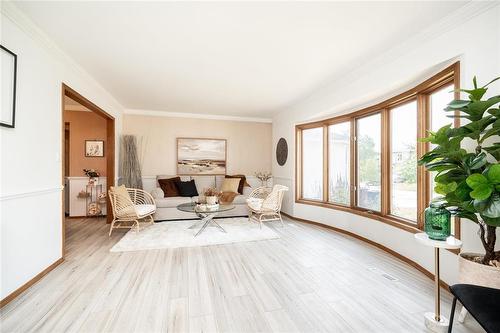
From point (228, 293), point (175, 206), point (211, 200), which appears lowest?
point (228, 293)

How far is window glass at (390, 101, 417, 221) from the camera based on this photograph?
2902 mm

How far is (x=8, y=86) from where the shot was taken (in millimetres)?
1954

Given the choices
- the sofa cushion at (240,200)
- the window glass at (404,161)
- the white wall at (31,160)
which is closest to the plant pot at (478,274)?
the window glass at (404,161)

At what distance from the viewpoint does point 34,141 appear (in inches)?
90.6

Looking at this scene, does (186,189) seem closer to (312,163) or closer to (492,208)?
(312,163)

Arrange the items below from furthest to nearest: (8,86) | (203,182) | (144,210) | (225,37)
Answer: (203,182), (144,210), (225,37), (8,86)

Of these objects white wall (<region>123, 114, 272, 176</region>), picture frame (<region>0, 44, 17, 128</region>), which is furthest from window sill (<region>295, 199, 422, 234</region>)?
picture frame (<region>0, 44, 17, 128</region>)

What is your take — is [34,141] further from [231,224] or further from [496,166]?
[496,166]

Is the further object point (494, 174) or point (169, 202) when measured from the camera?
point (169, 202)

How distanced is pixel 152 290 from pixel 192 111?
4.35m

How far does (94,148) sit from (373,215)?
6020 mm

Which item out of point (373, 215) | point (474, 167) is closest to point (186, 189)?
point (373, 215)

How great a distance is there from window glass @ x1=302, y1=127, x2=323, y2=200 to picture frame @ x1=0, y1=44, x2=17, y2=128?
4628 mm

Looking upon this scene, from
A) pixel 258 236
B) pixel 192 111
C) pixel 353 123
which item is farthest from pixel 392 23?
pixel 192 111
